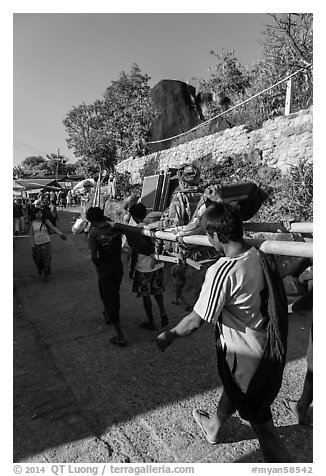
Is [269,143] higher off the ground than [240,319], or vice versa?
[269,143]

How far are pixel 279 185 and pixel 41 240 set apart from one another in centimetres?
547

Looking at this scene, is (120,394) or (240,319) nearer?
(240,319)

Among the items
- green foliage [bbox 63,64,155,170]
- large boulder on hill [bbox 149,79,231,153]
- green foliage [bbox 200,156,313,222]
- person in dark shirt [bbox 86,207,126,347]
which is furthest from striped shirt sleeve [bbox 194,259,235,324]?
large boulder on hill [bbox 149,79,231,153]

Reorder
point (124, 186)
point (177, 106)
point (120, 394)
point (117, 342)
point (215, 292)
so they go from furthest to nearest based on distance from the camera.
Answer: point (177, 106) → point (124, 186) → point (117, 342) → point (120, 394) → point (215, 292)

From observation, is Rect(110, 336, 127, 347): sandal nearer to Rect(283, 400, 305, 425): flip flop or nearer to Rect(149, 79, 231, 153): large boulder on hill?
Rect(283, 400, 305, 425): flip flop

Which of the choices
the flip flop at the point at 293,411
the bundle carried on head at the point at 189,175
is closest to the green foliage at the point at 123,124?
the bundle carried on head at the point at 189,175

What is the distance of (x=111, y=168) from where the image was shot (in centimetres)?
1775

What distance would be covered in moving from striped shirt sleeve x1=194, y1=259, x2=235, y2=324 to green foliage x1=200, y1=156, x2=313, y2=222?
12.5ft

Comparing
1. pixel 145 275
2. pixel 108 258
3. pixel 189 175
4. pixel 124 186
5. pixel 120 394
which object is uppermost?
pixel 124 186

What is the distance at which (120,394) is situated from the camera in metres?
2.63

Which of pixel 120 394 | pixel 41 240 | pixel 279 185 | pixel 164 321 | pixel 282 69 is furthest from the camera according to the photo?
pixel 282 69

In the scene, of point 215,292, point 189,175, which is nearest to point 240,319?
point 215,292

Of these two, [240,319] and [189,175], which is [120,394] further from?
[189,175]
